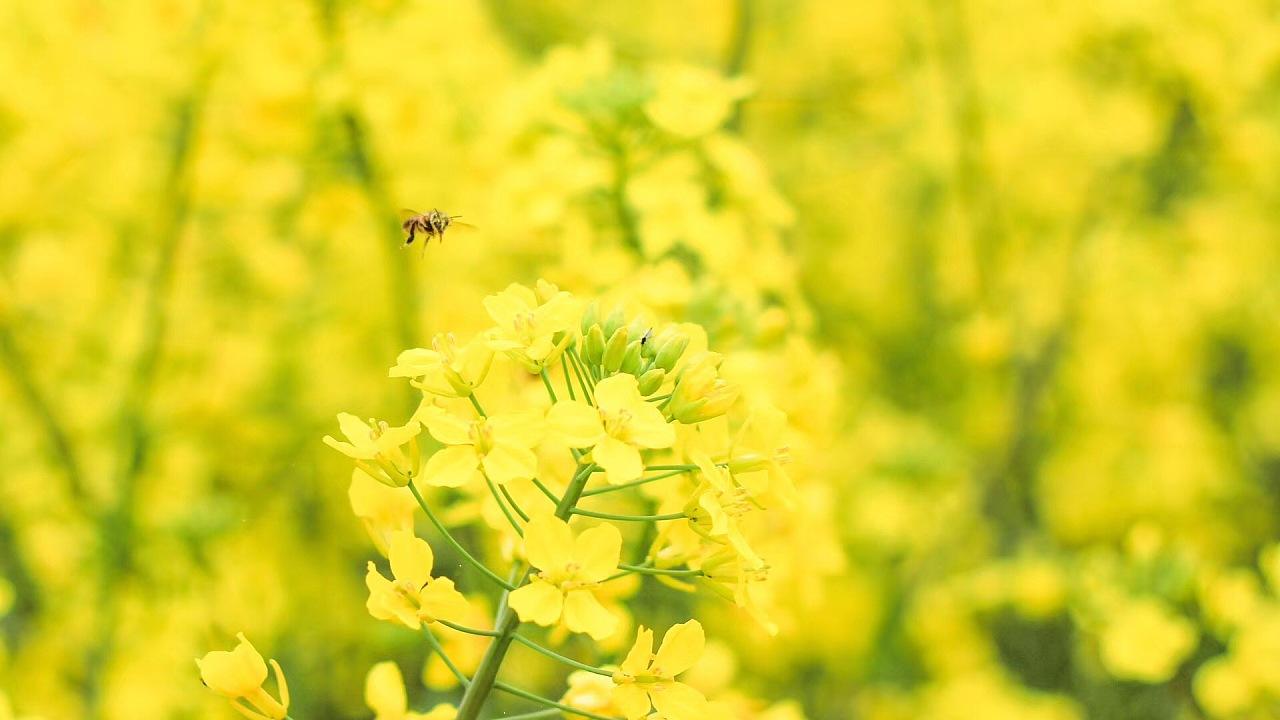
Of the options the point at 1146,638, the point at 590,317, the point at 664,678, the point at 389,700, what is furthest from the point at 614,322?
the point at 1146,638

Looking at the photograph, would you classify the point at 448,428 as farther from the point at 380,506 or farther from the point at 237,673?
the point at 237,673

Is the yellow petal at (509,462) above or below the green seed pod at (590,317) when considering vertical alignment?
below

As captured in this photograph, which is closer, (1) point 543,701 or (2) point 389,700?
(1) point 543,701

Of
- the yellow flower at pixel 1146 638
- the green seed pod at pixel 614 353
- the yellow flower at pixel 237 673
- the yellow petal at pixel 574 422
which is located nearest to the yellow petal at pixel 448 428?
the yellow petal at pixel 574 422

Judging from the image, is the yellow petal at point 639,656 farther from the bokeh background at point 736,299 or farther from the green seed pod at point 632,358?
the bokeh background at point 736,299

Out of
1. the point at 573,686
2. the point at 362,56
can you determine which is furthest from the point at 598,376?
the point at 362,56

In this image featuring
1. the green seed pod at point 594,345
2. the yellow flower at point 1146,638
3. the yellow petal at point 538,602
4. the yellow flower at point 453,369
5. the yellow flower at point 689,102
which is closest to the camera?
the yellow petal at point 538,602

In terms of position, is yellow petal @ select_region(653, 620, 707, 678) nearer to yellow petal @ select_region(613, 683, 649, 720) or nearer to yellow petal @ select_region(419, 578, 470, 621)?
yellow petal @ select_region(613, 683, 649, 720)

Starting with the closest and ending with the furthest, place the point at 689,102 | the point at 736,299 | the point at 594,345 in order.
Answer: the point at 594,345
the point at 736,299
the point at 689,102
